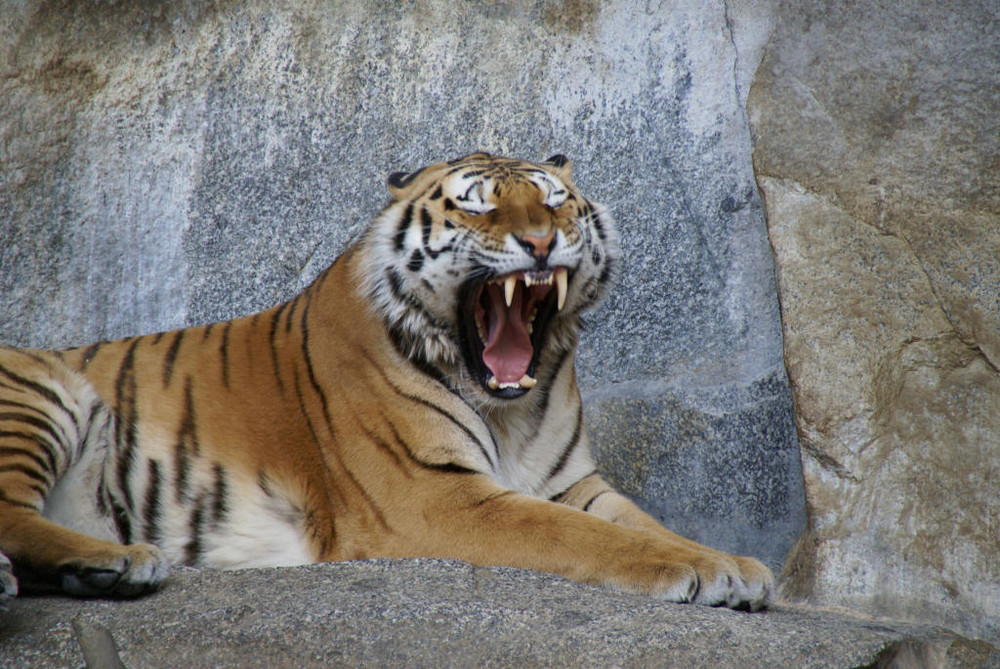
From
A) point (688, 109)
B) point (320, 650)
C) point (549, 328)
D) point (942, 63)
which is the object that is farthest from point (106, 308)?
point (942, 63)

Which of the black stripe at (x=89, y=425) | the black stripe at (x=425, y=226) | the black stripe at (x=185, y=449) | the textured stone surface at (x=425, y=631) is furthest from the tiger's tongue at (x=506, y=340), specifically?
the black stripe at (x=89, y=425)

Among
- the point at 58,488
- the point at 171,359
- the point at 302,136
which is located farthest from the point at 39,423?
the point at 302,136

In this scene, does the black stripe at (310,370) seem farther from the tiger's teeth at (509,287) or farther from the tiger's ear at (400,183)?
the tiger's teeth at (509,287)

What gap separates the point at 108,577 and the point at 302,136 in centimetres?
243

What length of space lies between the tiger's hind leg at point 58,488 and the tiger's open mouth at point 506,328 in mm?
935

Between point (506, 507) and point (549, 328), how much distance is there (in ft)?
1.85

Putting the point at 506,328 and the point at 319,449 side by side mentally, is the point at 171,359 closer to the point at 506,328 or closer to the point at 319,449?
the point at 319,449

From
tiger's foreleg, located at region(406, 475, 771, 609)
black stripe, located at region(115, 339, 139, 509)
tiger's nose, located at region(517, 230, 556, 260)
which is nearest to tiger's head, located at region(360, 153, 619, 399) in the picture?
tiger's nose, located at region(517, 230, 556, 260)

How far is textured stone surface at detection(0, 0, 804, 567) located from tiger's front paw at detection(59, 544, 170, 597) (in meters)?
1.97

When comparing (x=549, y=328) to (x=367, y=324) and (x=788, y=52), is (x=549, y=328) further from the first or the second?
(x=788, y=52)

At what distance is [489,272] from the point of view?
2594 mm

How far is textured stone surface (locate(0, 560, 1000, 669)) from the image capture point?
1.83 m

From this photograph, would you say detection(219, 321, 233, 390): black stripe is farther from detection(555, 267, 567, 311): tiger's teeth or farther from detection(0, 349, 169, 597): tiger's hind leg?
detection(555, 267, 567, 311): tiger's teeth

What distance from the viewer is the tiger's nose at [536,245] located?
2561 millimetres
